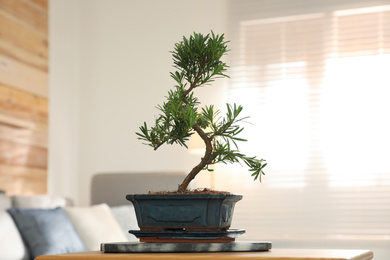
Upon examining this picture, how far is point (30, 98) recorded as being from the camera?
4.54m

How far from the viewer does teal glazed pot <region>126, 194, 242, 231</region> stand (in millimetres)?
972

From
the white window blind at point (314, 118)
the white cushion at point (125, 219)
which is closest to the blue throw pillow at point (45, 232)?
the white cushion at point (125, 219)

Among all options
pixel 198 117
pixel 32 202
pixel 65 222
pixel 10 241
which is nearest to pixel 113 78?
pixel 32 202

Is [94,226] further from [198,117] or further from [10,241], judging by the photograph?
[198,117]

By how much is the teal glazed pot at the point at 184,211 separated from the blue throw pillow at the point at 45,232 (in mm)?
2290

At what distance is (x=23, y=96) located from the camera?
175 inches

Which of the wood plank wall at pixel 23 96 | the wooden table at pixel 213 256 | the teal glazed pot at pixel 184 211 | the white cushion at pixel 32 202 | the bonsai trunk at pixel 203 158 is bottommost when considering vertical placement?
the white cushion at pixel 32 202

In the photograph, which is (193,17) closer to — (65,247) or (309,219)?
(309,219)

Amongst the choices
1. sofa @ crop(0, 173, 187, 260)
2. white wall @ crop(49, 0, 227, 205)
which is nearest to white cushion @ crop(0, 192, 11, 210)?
sofa @ crop(0, 173, 187, 260)

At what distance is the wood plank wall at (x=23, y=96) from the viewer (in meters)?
4.26

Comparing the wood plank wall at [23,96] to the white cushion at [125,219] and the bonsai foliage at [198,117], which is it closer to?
the white cushion at [125,219]

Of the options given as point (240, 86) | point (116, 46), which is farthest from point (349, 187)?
point (116, 46)

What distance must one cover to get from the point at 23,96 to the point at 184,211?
12.2 ft

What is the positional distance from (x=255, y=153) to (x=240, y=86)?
0.58 meters
